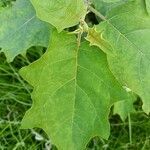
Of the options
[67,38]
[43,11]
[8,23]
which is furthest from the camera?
[8,23]

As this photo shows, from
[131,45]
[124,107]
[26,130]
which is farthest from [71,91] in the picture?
[26,130]

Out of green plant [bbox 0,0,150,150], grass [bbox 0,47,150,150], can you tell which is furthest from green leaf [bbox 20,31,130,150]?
grass [bbox 0,47,150,150]

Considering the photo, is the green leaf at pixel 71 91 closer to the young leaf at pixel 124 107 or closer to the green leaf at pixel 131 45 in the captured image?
the green leaf at pixel 131 45

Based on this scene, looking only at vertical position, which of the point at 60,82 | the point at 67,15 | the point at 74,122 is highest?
the point at 67,15

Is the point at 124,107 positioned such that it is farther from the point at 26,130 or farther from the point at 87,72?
the point at 87,72

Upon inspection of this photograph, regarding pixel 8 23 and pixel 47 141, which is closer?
pixel 8 23

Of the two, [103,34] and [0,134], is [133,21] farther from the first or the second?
[0,134]

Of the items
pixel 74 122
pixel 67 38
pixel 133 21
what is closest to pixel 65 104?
pixel 74 122
